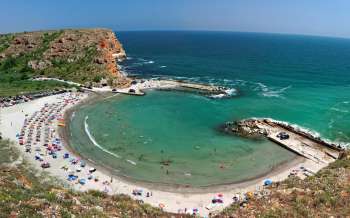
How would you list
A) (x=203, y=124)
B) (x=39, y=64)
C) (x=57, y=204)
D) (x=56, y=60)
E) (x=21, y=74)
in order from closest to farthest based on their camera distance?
(x=57, y=204) < (x=203, y=124) < (x=21, y=74) < (x=39, y=64) < (x=56, y=60)

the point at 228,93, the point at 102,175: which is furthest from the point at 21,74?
the point at 102,175

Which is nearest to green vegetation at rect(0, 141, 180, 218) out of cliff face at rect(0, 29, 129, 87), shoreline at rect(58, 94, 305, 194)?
shoreline at rect(58, 94, 305, 194)

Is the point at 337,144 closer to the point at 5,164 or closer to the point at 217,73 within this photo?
the point at 5,164

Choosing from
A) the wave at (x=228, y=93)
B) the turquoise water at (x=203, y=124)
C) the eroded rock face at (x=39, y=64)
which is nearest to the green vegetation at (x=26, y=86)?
the eroded rock face at (x=39, y=64)

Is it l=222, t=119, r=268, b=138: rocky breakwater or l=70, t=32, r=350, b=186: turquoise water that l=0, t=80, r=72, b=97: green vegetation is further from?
l=222, t=119, r=268, b=138: rocky breakwater

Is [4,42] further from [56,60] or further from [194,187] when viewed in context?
[194,187]

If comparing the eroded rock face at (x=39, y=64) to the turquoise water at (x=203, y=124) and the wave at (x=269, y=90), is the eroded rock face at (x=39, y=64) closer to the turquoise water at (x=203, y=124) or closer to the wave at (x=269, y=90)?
the turquoise water at (x=203, y=124)
